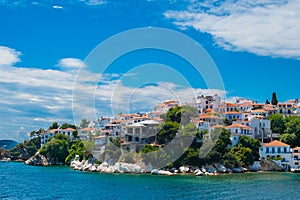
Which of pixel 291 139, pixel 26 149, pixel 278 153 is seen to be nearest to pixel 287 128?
pixel 291 139

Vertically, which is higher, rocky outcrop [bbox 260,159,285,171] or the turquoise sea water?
rocky outcrop [bbox 260,159,285,171]

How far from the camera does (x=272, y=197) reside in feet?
70.4

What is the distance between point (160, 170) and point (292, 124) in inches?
685

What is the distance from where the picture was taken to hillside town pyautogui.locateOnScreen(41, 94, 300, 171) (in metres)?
37.7

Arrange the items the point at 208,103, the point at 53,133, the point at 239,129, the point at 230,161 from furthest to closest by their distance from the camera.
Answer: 1. the point at 53,133
2. the point at 208,103
3. the point at 239,129
4. the point at 230,161

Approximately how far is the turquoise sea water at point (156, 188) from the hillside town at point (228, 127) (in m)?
7.00

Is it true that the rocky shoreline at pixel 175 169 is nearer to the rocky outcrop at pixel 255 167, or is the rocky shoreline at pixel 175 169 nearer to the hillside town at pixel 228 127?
the rocky outcrop at pixel 255 167

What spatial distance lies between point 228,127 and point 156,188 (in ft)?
59.5

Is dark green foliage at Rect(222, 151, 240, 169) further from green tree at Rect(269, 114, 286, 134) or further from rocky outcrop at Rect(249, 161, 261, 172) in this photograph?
green tree at Rect(269, 114, 286, 134)

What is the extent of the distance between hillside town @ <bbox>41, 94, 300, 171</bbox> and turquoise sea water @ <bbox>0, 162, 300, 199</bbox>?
700cm

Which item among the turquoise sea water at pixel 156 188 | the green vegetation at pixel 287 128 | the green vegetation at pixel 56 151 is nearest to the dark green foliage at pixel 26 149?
the green vegetation at pixel 56 151

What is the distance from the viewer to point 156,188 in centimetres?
2491

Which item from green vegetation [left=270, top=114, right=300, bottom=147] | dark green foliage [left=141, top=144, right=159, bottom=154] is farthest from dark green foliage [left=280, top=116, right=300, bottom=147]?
dark green foliage [left=141, top=144, right=159, bottom=154]

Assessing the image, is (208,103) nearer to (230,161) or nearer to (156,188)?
(230,161)
